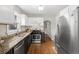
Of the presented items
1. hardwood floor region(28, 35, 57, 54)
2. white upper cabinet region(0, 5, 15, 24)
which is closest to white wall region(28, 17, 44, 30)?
hardwood floor region(28, 35, 57, 54)

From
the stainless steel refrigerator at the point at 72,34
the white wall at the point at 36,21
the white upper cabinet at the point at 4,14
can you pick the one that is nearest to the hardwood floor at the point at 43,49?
the stainless steel refrigerator at the point at 72,34

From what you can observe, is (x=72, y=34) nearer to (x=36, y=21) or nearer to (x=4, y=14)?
(x=4, y=14)

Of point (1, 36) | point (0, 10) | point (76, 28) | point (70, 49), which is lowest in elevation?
point (70, 49)

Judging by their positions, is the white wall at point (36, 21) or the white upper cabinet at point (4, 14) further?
the white wall at point (36, 21)

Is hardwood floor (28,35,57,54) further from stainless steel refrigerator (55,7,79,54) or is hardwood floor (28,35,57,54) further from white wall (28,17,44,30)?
white wall (28,17,44,30)

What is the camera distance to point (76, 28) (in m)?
1.55

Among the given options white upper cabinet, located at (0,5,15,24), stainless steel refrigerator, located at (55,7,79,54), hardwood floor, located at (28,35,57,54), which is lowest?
hardwood floor, located at (28,35,57,54)

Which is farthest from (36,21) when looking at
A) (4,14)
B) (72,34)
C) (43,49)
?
(72,34)

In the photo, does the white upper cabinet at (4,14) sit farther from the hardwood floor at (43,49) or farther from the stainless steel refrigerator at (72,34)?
the hardwood floor at (43,49)

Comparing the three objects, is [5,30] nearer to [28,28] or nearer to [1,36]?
[1,36]

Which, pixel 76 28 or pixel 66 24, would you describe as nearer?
pixel 76 28

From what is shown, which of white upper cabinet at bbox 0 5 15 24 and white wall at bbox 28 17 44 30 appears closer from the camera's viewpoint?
white upper cabinet at bbox 0 5 15 24
